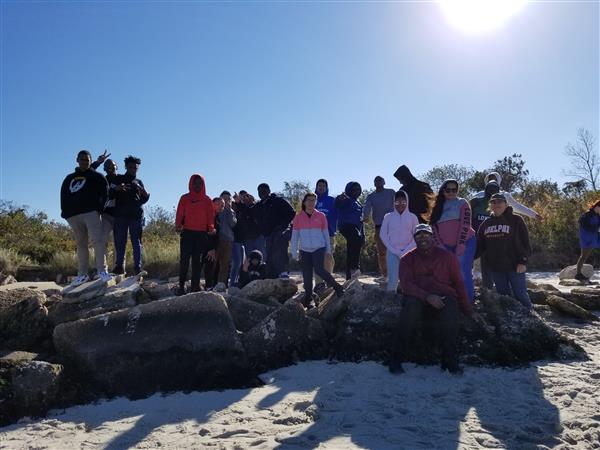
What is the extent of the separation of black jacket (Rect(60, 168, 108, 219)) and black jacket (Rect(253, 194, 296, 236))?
7.89 ft

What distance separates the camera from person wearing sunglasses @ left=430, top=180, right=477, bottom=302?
577 centimetres

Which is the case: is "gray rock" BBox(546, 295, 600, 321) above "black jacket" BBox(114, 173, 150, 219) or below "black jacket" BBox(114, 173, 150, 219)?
below

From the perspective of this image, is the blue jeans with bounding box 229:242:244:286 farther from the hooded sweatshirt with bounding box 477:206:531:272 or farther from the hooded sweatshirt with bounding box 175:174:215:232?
the hooded sweatshirt with bounding box 477:206:531:272

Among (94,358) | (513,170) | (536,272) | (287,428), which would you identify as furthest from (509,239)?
(513,170)

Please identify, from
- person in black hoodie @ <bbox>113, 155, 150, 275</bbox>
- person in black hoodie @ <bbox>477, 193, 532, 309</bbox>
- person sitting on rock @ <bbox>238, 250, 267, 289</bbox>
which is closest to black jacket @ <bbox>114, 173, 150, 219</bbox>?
person in black hoodie @ <bbox>113, 155, 150, 275</bbox>

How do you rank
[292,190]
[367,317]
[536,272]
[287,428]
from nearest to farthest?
[287,428] < [367,317] < [536,272] < [292,190]

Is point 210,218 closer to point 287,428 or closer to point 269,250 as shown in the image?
point 269,250

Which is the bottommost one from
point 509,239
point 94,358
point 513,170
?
point 94,358

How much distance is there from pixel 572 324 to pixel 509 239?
6.15 ft

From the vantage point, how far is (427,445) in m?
3.38

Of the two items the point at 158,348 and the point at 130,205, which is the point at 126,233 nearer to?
the point at 130,205

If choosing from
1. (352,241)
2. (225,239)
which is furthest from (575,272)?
(225,239)

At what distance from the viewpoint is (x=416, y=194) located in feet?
22.2

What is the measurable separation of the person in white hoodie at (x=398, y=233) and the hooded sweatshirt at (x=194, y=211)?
2390mm
